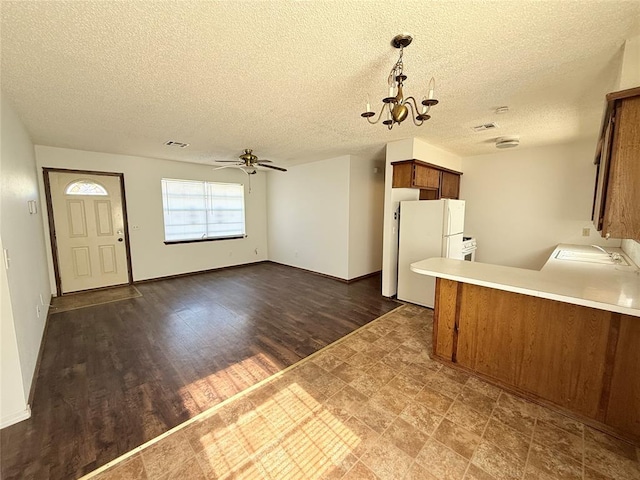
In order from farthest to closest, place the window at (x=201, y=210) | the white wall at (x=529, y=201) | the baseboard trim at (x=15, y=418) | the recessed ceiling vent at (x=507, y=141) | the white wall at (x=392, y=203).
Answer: the window at (x=201, y=210), the white wall at (x=529, y=201), the white wall at (x=392, y=203), the recessed ceiling vent at (x=507, y=141), the baseboard trim at (x=15, y=418)

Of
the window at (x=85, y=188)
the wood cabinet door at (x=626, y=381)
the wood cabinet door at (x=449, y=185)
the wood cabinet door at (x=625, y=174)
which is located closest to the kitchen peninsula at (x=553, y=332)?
the wood cabinet door at (x=626, y=381)

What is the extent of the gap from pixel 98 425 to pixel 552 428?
3.19m

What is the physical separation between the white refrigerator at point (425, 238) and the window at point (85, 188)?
5.33 metres

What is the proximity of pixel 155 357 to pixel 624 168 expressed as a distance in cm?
402

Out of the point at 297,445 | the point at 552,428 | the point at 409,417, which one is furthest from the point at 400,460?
the point at 552,428

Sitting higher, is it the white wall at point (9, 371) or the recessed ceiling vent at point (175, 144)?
the recessed ceiling vent at point (175, 144)

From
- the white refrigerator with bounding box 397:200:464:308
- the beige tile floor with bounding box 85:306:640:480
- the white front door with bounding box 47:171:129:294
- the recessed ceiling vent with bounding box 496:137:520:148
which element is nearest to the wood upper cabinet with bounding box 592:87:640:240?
the beige tile floor with bounding box 85:306:640:480

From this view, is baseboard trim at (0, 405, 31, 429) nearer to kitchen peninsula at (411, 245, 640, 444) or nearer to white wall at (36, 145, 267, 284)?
kitchen peninsula at (411, 245, 640, 444)

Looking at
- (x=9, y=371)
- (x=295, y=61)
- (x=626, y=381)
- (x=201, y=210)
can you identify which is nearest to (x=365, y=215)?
(x=201, y=210)

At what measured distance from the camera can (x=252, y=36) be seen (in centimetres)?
157

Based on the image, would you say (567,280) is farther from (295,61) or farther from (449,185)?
(449,185)

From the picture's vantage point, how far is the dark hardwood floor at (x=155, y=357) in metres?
1.72

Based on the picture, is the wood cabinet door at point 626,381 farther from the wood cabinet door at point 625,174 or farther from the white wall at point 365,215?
the white wall at point 365,215

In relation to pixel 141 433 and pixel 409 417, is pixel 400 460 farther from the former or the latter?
pixel 141 433
